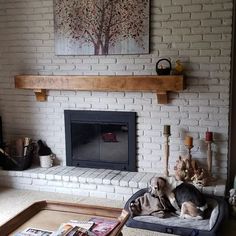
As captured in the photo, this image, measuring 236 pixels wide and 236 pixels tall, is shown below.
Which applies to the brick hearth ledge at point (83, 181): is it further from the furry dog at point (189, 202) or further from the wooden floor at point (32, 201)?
the furry dog at point (189, 202)

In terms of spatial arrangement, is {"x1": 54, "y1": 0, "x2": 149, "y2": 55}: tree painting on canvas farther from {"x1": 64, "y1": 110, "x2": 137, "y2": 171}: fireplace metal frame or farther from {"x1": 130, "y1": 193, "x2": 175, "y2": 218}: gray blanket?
{"x1": 130, "y1": 193, "x2": 175, "y2": 218}: gray blanket

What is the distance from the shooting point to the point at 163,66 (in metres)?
3.43

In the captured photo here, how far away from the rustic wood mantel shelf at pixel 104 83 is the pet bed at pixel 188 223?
1.09m

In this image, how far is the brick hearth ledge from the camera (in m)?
3.41

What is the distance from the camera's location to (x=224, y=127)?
3.37 metres

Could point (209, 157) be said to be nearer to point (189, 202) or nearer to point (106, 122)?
point (189, 202)

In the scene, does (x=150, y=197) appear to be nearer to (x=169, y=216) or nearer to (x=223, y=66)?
(x=169, y=216)

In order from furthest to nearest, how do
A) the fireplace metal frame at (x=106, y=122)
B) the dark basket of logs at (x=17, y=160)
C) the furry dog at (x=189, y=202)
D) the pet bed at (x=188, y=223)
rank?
the dark basket of logs at (x=17, y=160) → the fireplace metal frame at (x=106, y=122) → the furry dog at (x=189, y=202) → the pet bed at (x=188, y=223)

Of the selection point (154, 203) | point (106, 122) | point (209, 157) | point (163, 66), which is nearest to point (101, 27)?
point (163, 66)

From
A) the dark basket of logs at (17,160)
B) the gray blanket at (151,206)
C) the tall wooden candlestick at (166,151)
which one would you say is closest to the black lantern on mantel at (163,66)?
the tall wooden candlestick at (166,151)

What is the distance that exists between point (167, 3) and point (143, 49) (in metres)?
0.47

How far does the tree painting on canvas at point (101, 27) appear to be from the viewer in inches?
136

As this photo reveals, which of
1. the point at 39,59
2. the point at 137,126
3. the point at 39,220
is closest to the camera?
the point at 39,220

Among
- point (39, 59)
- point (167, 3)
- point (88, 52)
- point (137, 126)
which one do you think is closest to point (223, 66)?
point (167, 3)
